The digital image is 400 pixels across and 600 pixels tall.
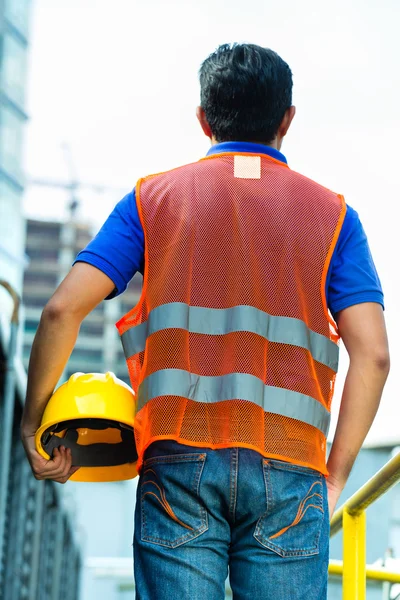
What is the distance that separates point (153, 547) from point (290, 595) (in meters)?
0.27

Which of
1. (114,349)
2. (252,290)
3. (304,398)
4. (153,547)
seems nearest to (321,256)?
(252,290)

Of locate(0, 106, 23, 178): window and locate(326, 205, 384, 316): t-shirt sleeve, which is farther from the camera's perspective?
locate(0, 106, 23, 178): window

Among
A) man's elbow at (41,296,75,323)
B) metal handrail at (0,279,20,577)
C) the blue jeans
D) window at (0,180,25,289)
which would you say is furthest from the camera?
window at (0,180,25,289)

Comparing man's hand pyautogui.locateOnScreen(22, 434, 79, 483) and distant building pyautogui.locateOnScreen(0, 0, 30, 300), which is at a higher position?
distant building pyautogui.locateOnScreen(0, 0, 30, 300)

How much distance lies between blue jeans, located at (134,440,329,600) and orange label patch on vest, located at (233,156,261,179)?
577 mm

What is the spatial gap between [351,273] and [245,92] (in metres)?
0.44

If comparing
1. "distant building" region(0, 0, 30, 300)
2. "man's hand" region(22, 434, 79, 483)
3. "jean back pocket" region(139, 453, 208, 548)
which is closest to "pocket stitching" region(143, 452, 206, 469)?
"jean back pocket" region(139, 453, 208, 548)

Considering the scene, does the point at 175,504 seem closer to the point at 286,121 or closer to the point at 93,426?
the point at 93,426

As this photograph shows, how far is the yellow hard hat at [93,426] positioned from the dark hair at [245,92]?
1.98 ft

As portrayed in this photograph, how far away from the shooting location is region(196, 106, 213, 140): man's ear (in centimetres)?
200

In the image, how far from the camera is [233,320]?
5.82 ft

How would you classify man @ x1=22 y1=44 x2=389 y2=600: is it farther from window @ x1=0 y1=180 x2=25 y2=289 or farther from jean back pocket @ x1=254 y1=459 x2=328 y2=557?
window @ x1=0 y1=180 x2=25 y2=289

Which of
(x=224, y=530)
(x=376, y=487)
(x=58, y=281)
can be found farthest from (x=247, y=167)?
(x=58, y=281)

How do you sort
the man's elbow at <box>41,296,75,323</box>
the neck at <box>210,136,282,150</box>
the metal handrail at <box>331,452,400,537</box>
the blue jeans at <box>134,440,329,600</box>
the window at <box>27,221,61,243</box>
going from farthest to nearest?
the window at <box>27,221,61,243</box> < the metal handrail at <box>331,452,400,537</box> < the neck at <box>210,136,282,150</box> < the man's elbow at <box>41,296,75,323</box> < the blue jeans at <box>134,440,329,600</box>
